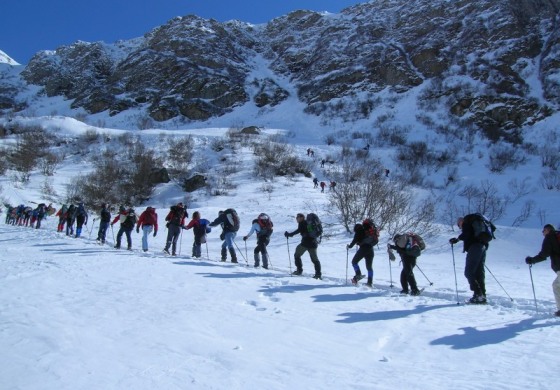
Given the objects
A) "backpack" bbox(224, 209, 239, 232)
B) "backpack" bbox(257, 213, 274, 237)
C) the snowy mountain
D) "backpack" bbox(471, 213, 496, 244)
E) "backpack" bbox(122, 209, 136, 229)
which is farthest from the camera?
the snowy mountain

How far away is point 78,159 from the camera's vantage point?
155 feet

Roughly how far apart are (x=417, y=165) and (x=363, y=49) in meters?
46.1

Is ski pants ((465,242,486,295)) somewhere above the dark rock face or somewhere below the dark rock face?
below

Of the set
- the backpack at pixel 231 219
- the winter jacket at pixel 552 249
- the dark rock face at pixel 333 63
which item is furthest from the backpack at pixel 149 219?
the dark rock face at pixel 333 63

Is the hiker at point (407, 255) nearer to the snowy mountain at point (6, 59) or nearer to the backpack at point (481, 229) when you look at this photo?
the backpack at point (481, 229)

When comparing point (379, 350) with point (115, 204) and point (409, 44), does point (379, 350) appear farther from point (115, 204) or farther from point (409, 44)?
point (409, 44)

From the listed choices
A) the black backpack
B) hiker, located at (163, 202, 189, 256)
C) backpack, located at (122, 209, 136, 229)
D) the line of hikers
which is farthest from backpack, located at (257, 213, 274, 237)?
the black backpack

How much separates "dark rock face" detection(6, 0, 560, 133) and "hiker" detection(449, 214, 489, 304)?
52.5 meters

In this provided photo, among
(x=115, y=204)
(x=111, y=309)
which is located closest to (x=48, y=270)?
(x=111, y=309)

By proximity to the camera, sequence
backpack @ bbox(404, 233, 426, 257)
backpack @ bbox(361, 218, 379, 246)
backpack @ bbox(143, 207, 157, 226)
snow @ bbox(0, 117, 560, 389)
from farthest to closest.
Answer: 1. backpack @ bbox(143, 207, 157, 226)
2. backpack @ bbox(361, 218, 379, 246)
3. backpack @ bbox(404, 233, 426, 257)
4. snow @ bbox(0, 117, 560, 389)

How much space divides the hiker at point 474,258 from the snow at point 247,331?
36 cm

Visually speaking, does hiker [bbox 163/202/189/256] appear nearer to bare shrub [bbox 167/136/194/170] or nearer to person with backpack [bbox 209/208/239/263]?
person with backpack [bbox 209/208/239/263]

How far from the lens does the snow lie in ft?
11.3

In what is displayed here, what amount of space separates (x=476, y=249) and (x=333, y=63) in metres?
80.5
